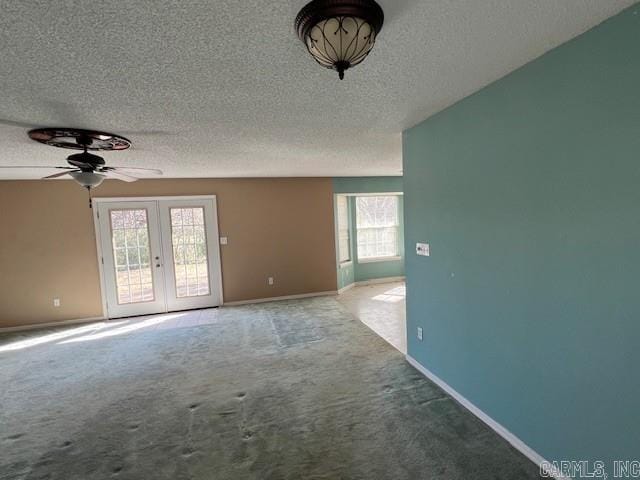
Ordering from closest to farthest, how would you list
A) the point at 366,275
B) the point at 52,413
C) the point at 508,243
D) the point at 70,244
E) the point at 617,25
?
the point at 617,25 < the point at 508,243 < the point at 52,413 < the point at 70,244 < the point at 366,275

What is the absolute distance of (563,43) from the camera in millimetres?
1484

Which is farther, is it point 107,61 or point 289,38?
point 107,61

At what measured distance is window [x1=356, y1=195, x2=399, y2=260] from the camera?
679 centimetres

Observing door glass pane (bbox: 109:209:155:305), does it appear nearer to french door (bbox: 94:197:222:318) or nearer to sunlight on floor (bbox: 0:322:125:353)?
french door (bbox: 94:197:222:318)

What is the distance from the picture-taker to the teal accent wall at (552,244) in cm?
134

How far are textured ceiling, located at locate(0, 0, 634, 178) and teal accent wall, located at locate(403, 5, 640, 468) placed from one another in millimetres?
209

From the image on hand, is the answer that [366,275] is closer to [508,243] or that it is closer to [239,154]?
[239,154]

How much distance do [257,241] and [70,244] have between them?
2.91m

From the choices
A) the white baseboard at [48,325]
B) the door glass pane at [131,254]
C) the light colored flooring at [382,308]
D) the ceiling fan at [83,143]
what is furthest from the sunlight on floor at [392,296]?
the white baseboard at [48,325]

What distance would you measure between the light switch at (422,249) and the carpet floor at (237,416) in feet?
3.82

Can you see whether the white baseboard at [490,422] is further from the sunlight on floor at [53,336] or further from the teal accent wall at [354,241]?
the sunlight on floor at [53,336]

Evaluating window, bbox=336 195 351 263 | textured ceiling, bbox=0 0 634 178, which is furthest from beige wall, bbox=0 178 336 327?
textured ceiling, bbox=0 0 634 178

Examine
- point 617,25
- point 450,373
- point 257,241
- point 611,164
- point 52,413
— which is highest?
point 617,25

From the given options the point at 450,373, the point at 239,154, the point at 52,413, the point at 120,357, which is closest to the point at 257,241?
the point at 239,154
